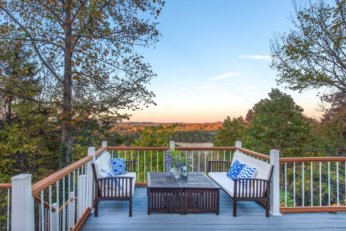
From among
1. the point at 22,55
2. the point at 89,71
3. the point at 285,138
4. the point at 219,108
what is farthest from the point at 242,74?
the point at 285,138

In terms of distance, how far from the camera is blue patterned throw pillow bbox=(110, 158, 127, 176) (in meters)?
5.61

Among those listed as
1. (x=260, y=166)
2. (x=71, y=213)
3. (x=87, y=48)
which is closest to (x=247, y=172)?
(x=260, y=166)

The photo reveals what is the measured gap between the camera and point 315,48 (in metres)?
10.8

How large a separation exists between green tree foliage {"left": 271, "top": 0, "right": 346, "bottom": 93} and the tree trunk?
26.4 ft

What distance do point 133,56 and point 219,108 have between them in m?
6.56

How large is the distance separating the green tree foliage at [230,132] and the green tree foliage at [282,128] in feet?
17.8

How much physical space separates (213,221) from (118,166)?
7.78 feet

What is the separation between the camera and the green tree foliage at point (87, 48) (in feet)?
24.7

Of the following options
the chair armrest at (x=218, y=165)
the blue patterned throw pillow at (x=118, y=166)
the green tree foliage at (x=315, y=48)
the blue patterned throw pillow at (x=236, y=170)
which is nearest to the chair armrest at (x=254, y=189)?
the blue patterned throw pillow at (x=236, y=170)

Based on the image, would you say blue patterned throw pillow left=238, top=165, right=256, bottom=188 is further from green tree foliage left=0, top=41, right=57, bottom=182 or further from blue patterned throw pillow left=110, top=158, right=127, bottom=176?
green tree foliage left=0, top=41, right=57, bottom=182

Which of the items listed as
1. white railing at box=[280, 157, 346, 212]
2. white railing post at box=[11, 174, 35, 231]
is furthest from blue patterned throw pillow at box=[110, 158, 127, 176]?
white railing post at box=[11, 174, 35, 231]

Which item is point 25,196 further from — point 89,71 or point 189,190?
point 89,71

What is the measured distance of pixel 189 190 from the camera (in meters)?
4.25

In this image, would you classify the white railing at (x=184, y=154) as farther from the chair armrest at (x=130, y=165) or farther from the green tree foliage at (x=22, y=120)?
the green tree foliage at (x=22, y=120)
